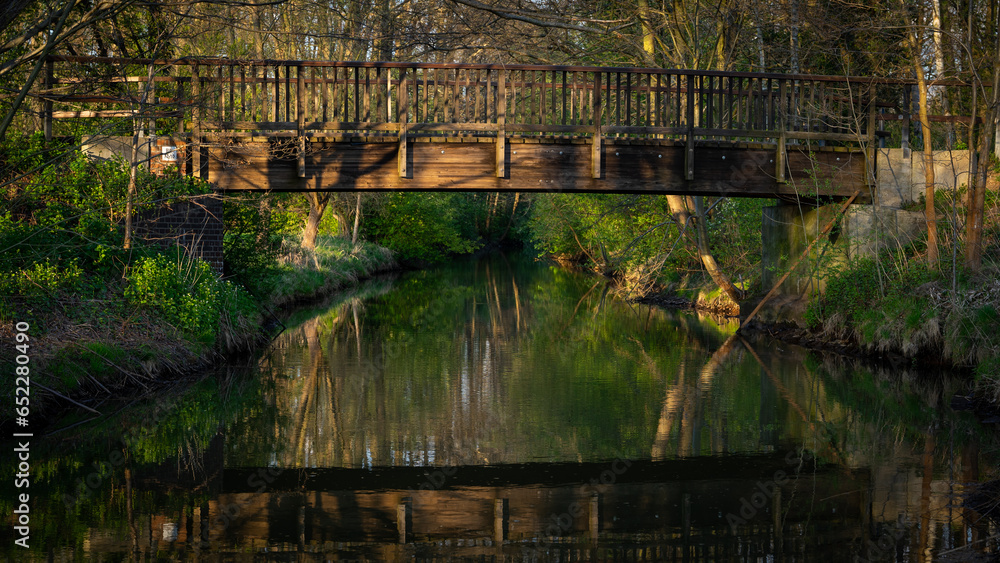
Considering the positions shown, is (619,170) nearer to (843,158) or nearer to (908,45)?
(843,158)

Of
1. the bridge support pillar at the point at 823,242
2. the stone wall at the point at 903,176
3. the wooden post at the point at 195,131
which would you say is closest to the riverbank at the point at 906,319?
the bridge support pillar at the point at 823,242

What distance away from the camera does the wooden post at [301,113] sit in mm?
15352

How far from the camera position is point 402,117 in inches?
619

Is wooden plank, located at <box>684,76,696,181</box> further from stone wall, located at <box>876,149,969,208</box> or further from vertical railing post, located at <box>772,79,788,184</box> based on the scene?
stone wall, located at <box>876,149,969,208</box>

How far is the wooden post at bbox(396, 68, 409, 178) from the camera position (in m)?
15.6

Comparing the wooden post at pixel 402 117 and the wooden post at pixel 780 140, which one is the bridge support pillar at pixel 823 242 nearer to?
the wooden post at pixel 780 140

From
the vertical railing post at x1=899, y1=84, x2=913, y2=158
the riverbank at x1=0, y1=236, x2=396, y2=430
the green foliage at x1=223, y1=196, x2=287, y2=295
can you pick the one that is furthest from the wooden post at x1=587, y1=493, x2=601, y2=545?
the vertical railing post at x1=899, y1=84, x2=913, y2=158

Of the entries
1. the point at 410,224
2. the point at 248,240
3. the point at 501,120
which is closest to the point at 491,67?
the point at 501,120

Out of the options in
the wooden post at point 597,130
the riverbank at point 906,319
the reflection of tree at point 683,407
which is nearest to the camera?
the reflection of tree at point 683,407

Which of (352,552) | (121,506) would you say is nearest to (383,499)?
(352,552)

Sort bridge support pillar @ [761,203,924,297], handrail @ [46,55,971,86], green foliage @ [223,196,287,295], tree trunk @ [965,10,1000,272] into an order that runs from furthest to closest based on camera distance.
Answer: green foliage @ [223,196,287,295]
bridge support pillar @ [761,203,924,297]
handrail @ [46,55,971,86]
tree trunk @ [965,10,1000,272]

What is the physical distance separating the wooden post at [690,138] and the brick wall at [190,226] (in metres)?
7.87

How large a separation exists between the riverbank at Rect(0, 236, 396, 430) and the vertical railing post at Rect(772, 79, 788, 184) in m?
9.84

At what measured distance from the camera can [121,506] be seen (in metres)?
7.91
